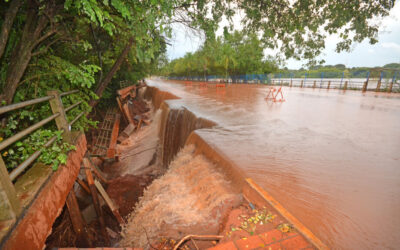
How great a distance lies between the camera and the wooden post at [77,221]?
3.62 metres

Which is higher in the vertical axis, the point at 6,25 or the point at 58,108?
the point at 6,25

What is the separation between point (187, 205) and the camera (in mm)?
2902

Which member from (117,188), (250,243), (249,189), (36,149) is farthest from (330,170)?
(117,188)

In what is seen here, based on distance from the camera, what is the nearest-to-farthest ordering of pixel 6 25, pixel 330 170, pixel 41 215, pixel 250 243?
pixel 250 243 < pixel 41 215 < pixel 6 25 < pixel 330 170

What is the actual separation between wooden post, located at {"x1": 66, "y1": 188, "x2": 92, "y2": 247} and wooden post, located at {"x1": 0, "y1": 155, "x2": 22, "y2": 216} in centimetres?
212

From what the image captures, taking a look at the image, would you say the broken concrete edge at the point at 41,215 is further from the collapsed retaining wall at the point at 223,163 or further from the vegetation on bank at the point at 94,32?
the collapsed retaining wall at the point at 223,163

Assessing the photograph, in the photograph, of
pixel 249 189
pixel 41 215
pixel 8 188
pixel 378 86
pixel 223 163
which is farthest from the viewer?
pixel 378 86

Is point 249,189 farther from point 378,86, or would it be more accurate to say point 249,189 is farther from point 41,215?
point 378,86

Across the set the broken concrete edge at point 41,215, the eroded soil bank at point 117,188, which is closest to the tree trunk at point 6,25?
the broken concrete edge at point 41,215

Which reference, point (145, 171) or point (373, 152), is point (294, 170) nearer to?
point (373, 152)

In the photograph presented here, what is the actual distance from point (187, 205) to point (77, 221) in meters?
2.54

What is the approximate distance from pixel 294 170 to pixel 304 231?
4.48 ft

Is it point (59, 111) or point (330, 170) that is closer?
point (59, 111)

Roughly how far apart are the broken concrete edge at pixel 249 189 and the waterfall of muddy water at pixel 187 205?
13 centimetres
